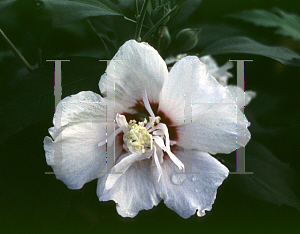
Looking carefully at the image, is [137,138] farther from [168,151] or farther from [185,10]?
[185,10]

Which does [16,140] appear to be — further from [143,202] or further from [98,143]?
[143,202]

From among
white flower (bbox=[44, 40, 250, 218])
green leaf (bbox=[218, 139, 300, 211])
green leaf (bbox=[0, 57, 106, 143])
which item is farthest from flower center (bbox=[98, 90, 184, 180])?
green leaf (bbox=[218, 139, 300, 211])

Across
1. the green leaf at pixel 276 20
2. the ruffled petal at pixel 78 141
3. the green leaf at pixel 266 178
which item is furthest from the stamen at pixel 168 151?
the green leaf at pixel 276 20

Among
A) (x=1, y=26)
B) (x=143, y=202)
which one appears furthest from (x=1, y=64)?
(x=143, y=202)

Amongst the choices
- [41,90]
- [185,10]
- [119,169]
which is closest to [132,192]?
[119,169]

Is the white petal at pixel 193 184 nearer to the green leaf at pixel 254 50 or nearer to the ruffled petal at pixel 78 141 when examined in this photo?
the ruffled petal at pixel 78 141
